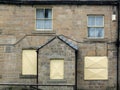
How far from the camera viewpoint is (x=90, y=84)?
1059 inches

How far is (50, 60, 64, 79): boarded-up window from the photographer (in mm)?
25938

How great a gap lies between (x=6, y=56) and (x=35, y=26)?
2.75 m

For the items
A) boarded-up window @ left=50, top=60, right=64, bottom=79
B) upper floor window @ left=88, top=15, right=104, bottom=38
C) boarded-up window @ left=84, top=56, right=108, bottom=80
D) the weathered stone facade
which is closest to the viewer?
boarded-up window @ left=50, top=60, right=64, bottom=79

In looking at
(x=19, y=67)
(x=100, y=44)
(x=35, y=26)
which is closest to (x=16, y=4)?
(x=35, y=26)

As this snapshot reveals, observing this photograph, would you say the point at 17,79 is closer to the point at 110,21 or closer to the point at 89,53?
the point at 89,53

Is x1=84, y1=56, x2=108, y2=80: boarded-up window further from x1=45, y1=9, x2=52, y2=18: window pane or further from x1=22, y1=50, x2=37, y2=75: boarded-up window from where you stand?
x1=45, y1=9, x2=52, y2=18: window pane

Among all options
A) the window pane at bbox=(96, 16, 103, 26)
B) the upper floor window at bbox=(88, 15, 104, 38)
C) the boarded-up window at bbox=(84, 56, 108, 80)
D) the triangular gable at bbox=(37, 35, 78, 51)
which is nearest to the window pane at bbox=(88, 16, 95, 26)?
the upper floor window at bbox=(88, 15, 104, 38)

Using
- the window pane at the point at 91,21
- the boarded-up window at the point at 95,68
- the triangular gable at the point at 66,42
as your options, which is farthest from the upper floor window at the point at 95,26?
the boarded-up window at the point at 95,68

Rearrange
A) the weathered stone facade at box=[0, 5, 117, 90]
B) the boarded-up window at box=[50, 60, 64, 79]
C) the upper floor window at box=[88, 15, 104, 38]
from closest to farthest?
the boarded-up window at box=[50, 60, 64, 79] < the weathered stone facade at box=[0, 5, 117, 90] < the upper floor window at box=[88, 15, 104, 38]

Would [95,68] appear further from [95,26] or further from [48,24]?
[48,24]

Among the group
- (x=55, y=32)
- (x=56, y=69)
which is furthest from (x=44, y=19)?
(x=56, y=69)

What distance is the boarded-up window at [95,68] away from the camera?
26.9 metres

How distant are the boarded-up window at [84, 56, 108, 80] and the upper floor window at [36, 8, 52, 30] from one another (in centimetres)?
341

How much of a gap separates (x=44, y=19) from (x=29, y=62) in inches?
119
